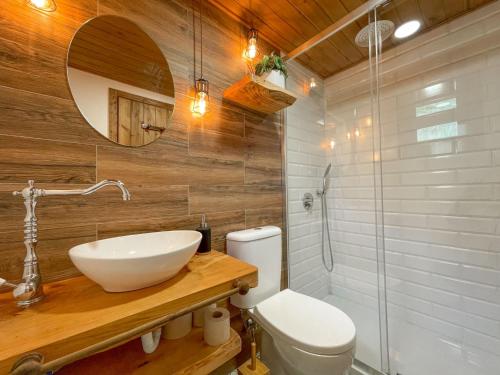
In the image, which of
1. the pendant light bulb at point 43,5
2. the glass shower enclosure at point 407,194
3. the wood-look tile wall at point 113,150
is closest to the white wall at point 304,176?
the glass shower enclosure at point 407,194

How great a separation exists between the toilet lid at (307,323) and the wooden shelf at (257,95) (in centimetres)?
117

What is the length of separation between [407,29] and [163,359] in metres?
2.43

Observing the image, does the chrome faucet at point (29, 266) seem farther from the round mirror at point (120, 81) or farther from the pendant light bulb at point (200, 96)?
the pendant light bulb at point (200, 96)

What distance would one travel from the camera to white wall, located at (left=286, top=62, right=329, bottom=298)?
68.4 inches

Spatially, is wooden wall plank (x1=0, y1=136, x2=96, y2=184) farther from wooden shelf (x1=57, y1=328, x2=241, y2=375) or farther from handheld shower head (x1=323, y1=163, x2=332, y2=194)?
handheld shower head (x1=323, y1=163, x2=332, y2=194)

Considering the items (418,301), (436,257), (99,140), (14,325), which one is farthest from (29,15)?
(418,301)

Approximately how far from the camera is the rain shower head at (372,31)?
1514mm

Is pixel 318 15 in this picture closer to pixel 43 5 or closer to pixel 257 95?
pixel 257 95

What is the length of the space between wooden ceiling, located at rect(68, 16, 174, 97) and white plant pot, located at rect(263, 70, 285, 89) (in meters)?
0.55

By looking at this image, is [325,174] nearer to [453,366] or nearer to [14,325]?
[453,366]

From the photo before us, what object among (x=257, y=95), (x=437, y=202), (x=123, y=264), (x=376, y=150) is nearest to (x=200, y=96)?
(x=257, y=95)

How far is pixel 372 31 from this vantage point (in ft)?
5.15

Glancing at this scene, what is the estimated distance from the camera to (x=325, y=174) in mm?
2064

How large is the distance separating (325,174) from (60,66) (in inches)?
75.7
